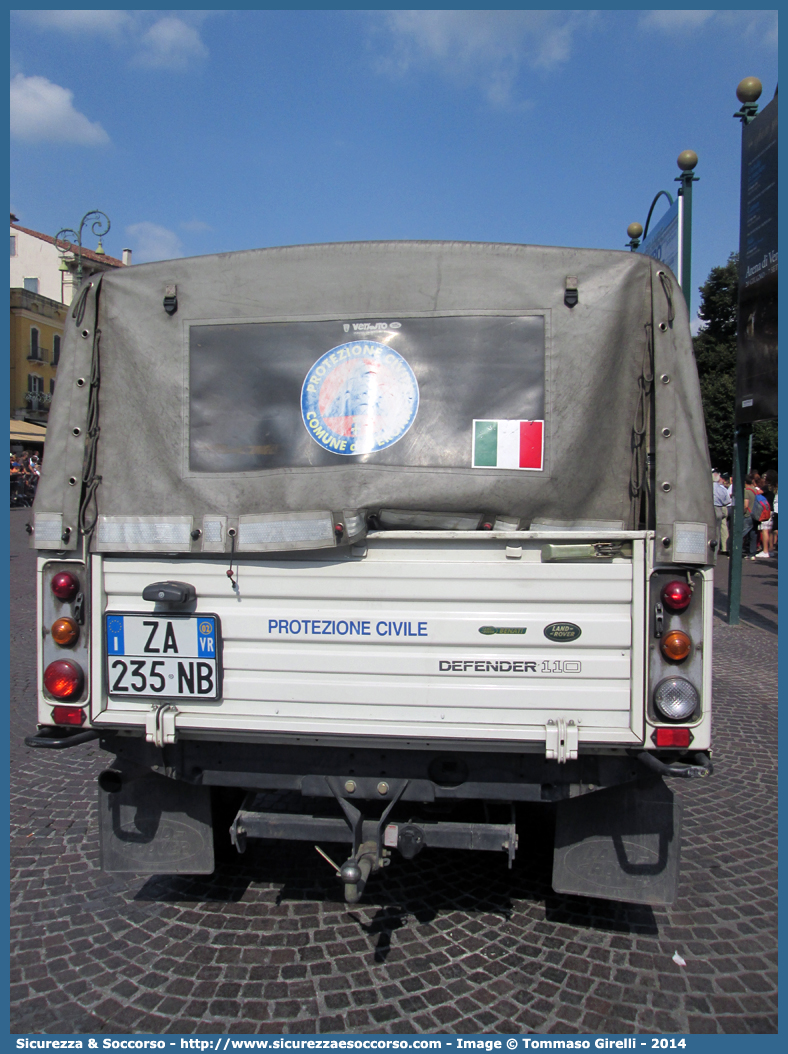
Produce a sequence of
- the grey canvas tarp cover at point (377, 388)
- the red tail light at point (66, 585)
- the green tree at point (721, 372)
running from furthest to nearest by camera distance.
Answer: the green tree at point (721, 372) < the red tail light at point (66, 585) < the grey canvas tarp cover at point (377, 388)

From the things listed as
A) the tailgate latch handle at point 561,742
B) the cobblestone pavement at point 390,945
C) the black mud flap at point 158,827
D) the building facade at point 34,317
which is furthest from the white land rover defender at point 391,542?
the building facade at point 34,317

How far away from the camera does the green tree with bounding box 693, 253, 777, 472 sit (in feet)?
93.4

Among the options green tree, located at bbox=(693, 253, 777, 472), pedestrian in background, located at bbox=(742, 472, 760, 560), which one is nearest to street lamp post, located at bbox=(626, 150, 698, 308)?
pedestrian in background, located at bbox=(742, 472, 760, 560)

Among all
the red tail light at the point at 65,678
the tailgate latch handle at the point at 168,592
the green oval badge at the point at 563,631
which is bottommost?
the red tail light at the point at 65,678

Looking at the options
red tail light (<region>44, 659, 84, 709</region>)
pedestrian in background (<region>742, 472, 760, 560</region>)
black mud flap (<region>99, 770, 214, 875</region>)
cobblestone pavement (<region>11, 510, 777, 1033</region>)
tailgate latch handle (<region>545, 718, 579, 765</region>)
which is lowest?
cobblestone pavement (<region>11, 510, 777, 1033</region>)

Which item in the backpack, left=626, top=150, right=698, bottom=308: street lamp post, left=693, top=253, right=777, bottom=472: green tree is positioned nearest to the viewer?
left=626, top=150, right=698, bottom=308: street lamp post

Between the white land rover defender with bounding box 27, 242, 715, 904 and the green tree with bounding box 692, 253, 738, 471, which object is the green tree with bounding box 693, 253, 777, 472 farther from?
the white land rover defender with bounding box 27, 242, 715, 904

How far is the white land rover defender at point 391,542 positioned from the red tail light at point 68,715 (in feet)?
0.03

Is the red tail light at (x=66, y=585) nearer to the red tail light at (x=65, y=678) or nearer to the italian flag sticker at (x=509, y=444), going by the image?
the red tail light at (x=65, y=678)

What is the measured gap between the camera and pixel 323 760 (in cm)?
304

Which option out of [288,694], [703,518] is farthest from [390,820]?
[703,518]

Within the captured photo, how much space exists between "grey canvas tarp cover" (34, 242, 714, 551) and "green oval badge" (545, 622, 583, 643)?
1.49 feet

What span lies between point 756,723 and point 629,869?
3.98 meters

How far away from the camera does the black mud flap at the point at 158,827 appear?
3.34 m
